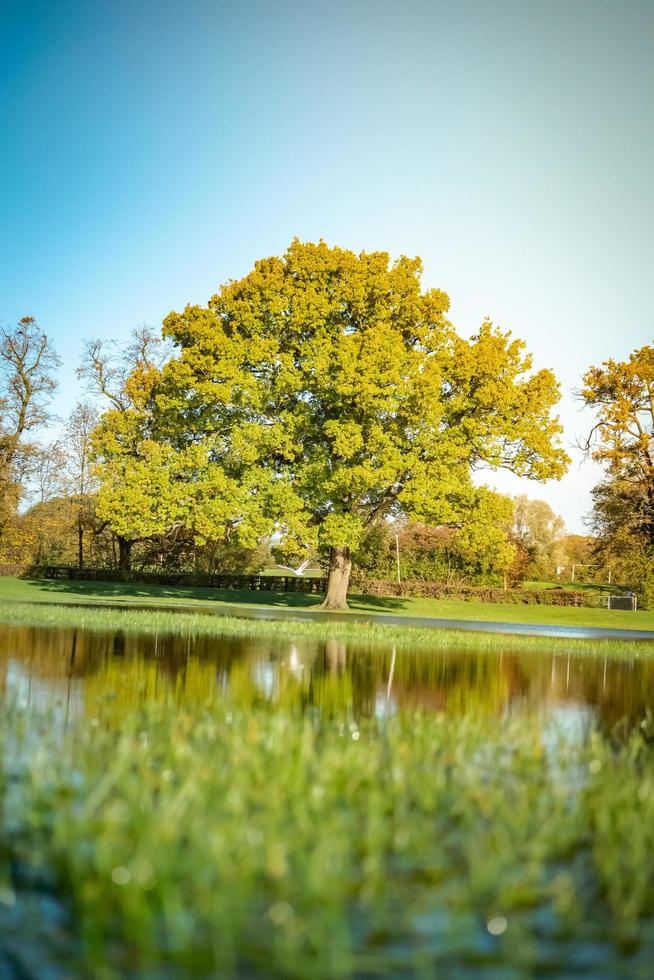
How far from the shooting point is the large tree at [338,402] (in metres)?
32.2

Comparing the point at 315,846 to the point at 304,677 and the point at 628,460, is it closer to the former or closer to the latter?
the point at 304,677

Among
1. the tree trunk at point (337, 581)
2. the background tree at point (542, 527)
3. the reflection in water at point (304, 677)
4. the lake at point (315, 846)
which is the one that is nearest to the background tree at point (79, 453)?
the tree trunk at point (337, 581)

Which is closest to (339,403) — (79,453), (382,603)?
(382,603)

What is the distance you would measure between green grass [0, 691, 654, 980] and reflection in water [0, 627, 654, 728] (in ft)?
8.80

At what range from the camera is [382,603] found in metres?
43.8

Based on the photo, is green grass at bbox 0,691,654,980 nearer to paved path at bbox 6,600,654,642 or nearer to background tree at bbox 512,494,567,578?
paved path at bbox 6,600,654,642

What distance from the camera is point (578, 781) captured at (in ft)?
19.0

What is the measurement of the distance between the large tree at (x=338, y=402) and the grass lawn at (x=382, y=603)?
6.29 metres

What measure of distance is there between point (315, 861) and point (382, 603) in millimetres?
40535

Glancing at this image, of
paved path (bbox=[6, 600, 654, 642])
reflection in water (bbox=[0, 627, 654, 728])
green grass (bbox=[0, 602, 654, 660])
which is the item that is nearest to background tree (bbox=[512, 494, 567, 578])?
paved path (bbox=[6, 600, 654, 642])

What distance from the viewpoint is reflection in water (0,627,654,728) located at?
9.07 m

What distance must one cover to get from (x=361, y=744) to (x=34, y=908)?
10.0ft

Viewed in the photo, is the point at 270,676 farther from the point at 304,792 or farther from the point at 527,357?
the point at 527,357

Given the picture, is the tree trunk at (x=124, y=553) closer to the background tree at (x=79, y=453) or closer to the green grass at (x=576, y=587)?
the background tree at (x=79, y=453)
